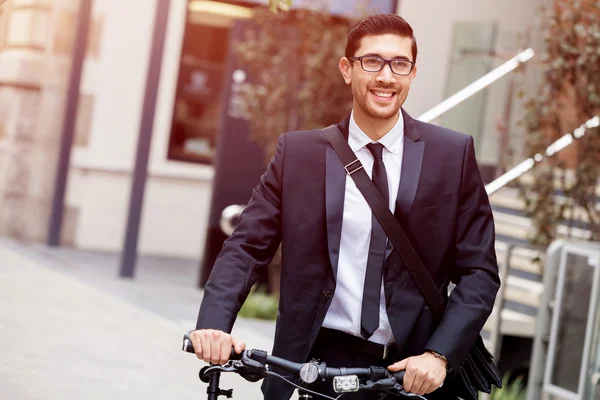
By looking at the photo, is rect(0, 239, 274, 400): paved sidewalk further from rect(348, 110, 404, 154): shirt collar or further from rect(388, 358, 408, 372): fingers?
rect(388, 358, 408, 372): fingers

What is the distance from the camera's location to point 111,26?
15.9 m

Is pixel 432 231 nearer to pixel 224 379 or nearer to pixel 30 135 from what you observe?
pixel 224 379

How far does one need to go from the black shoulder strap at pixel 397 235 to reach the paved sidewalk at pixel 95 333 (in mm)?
3981

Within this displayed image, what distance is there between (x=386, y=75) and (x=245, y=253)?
0.60 m

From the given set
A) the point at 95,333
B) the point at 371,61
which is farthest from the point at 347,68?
the point at 95,333

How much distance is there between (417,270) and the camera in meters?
3.29

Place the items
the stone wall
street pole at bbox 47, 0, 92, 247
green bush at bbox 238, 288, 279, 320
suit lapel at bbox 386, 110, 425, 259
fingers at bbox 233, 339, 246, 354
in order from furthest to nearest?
the stone wall
street pole at bbox 47, 0, 92, 247
green bush at bbox 238, 288, 279, 320
suit lapel at bbox 386, 110, 425, 259
fingers at bbox 233, 339, 246, 354

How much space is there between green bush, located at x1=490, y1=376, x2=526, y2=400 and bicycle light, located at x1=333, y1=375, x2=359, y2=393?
17.4 ft

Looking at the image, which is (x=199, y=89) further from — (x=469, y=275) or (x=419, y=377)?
(x=419, y=377)

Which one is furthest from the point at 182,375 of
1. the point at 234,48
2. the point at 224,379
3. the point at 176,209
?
the point at 176,209

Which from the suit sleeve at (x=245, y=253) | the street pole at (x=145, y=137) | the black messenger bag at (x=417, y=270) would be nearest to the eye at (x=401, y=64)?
the black messenger bag at (x=417, y=270)

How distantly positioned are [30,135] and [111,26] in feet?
5.63

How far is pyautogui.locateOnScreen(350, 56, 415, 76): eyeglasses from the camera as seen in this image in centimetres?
326

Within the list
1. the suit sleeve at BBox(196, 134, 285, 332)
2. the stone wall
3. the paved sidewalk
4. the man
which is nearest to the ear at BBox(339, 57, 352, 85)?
the man
